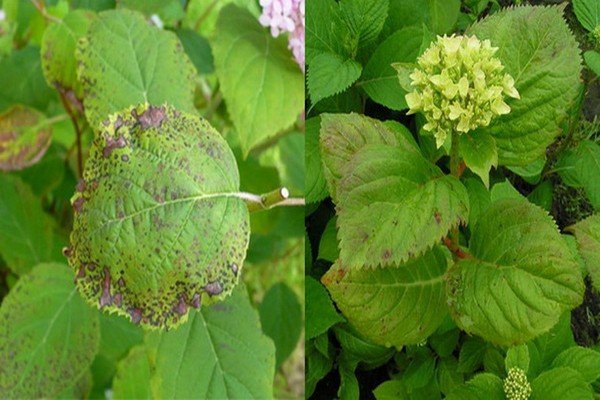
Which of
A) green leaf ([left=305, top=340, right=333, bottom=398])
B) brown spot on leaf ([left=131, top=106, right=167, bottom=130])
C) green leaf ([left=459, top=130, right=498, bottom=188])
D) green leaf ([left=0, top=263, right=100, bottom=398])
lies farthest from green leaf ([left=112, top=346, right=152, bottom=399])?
green leaf ([left=459, top=130, right=498, bottom=188])

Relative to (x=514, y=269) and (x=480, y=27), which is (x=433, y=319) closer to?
(x=514, y=269)

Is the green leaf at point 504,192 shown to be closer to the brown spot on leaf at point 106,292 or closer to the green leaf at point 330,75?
the green leaf at point 330,75

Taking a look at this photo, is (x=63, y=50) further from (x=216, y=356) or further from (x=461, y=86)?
(x=461, y=86)

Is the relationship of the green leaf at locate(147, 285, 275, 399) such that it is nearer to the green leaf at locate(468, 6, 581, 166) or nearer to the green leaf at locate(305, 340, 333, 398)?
the green leaf at locate(305, 340, 333, 398)

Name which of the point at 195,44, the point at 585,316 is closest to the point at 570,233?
the point at 585,316

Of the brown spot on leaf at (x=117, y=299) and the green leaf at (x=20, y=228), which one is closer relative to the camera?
the brown spot on leaf at (x=117, y=299)

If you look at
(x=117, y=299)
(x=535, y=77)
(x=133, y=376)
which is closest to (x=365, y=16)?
(x=535, y=77)

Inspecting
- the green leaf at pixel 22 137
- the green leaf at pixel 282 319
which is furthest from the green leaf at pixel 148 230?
the green leaf at pixel 282 319
